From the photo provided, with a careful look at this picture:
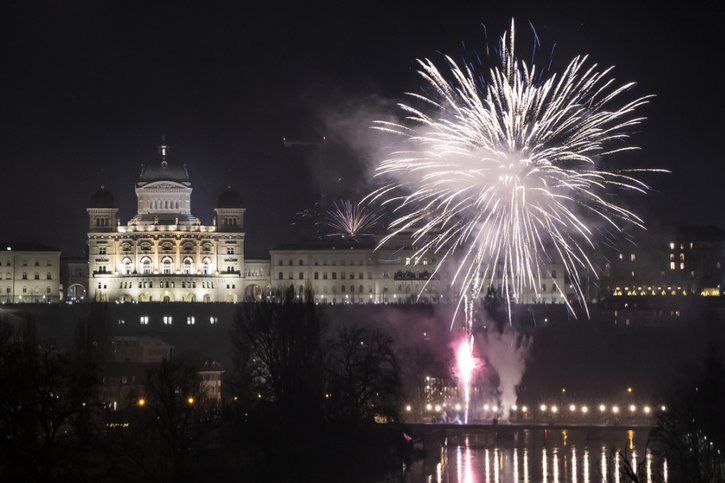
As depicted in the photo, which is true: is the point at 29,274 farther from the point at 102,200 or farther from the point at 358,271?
the point at 358,271

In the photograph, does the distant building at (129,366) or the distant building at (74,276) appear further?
the distant building at (74,276)

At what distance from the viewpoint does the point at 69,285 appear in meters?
115

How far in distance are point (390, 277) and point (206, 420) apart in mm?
65059

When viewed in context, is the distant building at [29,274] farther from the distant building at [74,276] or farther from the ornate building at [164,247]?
the ornate building at [164,247]

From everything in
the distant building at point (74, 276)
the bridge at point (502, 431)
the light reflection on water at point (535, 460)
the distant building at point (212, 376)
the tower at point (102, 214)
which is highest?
the tower at point (102, 214)

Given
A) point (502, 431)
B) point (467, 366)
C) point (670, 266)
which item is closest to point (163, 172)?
point (670, 266)

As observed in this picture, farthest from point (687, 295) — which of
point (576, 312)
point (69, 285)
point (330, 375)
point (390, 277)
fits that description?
point (330, 375)

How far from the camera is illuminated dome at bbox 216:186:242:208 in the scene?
11525 cm

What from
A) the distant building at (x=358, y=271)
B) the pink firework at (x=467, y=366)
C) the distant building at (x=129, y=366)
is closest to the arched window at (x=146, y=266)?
the distant building at (x=358, y=271)

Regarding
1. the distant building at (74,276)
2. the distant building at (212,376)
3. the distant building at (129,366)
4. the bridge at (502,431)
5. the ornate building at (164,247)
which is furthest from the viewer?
the distant building at (74,276)

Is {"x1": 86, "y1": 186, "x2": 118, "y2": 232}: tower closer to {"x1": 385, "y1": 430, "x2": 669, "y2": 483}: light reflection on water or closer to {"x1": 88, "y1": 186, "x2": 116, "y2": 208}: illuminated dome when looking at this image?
{"x1": 88, "y1": 186, "x2": 116, "y2": 208}: illuminated dome

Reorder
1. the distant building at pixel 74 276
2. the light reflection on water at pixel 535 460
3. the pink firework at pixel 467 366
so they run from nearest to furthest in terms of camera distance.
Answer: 1. the light reflection on water at pixel 535 460
2. the pink firework at pixel 467 366
3. the distant building at pixel 74 276

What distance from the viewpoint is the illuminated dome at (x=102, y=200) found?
375ft

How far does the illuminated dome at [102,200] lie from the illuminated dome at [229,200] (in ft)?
25.1
